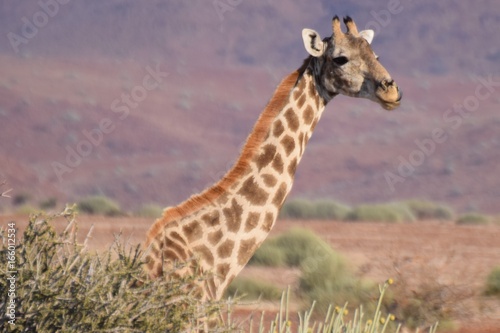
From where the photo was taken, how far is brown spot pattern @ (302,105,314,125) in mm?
8273

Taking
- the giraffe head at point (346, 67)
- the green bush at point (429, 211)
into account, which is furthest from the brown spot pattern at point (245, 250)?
the green bush at point (429, 211)

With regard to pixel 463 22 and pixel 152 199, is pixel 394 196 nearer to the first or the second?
pixel 152 199

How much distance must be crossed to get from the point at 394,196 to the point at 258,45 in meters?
32.9

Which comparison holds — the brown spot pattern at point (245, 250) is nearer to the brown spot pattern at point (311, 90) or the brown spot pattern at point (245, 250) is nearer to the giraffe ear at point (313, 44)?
the brown spot pattern at point (311, 90)

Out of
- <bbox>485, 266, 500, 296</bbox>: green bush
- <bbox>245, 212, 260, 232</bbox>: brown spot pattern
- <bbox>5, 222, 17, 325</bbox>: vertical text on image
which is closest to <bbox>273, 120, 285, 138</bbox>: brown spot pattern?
<bbox>245, 212, 260, 232</bbox>: brown spot pattern

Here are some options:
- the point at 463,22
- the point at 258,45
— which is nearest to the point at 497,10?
the point at 463,22

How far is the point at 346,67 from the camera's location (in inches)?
331

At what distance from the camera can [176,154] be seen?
72.3m

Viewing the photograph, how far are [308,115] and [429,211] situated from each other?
128 ft

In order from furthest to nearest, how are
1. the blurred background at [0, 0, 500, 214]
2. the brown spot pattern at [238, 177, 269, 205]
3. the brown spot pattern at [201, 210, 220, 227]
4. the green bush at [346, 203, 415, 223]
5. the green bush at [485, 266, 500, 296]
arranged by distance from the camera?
the blurred background at [0, 0, 500, 214]
the green bush at [346, 203, 415, 223]
the green bush at [485, 266, 500, 296]
the brown spot pattern at [238, 177, 269, 205]
the brown spot pattern at [201, 210, 220, 227]

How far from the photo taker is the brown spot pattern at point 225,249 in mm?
7609

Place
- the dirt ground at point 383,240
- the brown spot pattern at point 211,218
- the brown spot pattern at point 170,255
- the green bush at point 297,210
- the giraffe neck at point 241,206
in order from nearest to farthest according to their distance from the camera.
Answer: the brown spot pattern at point 170,255, the giraffe neck at point 241,206, the brown spot pattern at point 211,218, the dirt ground at point 383,240, the green bush at point 297,210

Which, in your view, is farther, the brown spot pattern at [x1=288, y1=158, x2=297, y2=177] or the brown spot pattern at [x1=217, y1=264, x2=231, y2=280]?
the brown spot pattern at [x1=288, y1=158, x2=297, y2=177]

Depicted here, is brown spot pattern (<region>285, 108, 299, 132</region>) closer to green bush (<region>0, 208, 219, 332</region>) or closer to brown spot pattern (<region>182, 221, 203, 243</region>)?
brown spot pattern (<region>182, 221, 203, 243</region>)
